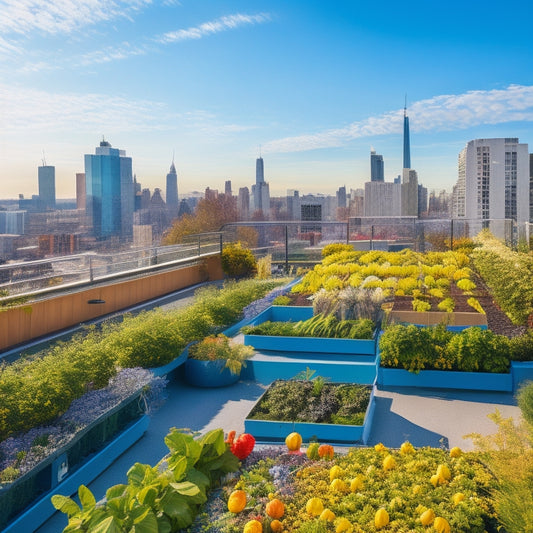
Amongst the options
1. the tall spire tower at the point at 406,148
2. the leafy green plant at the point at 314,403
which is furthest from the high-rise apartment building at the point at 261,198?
the tall spire tower at the point at 406,148

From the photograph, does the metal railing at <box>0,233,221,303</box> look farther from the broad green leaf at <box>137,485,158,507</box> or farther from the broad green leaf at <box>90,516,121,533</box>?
the broad green leaf at <box>90,516,121,533</box>

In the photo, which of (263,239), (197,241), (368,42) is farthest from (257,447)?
(368,42)

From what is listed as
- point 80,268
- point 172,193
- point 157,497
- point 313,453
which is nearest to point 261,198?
point 172,193

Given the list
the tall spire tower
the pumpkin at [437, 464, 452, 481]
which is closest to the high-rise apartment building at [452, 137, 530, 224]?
the tall spire tower

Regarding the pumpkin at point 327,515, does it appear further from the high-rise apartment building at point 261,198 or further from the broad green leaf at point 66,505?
the high-rise apartment building at point 261,198

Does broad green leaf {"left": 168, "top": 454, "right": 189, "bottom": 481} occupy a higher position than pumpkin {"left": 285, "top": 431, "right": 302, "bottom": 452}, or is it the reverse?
broad green leaf {"left": 168, "top": 454, "right": 189, "bottom": 481}

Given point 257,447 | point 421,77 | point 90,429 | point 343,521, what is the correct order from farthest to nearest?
point 421,77, point 90,429, point 257,447, point 343,521

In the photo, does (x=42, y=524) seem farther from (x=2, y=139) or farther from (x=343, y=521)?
(x=2, y=139)
